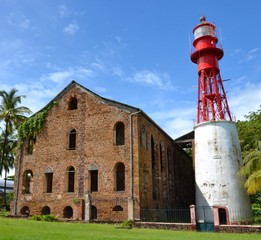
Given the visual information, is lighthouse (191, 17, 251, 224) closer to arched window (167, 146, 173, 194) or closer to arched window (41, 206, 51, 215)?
arched window (167, 146, 173, 194)

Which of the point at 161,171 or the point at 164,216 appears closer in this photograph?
the point at 164,216

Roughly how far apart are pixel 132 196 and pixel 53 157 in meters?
7.29

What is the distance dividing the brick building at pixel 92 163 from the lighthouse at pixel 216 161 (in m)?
3.71

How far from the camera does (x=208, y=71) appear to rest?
23656 mm

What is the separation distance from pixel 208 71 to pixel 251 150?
7.67 m

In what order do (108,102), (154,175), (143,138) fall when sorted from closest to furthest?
(143,138) → (108,102) → (154,175)

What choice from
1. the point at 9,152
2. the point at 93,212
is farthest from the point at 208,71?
the point at 9,152

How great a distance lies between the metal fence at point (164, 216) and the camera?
18.9m

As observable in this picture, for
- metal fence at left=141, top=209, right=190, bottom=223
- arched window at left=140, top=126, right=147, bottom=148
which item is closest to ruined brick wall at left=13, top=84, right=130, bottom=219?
arched window at left=140, top=126, right=147, bottom=148

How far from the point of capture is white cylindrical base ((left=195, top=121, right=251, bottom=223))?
1903 centimetres

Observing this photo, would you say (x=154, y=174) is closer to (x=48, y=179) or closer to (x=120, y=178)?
(x=120, y=178)

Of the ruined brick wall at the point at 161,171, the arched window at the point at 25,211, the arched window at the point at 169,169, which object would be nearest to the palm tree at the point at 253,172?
the ruined brick wall at the point at 161,171

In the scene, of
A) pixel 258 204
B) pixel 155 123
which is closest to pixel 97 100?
pixel 155 123

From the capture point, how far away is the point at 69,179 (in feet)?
73.5
